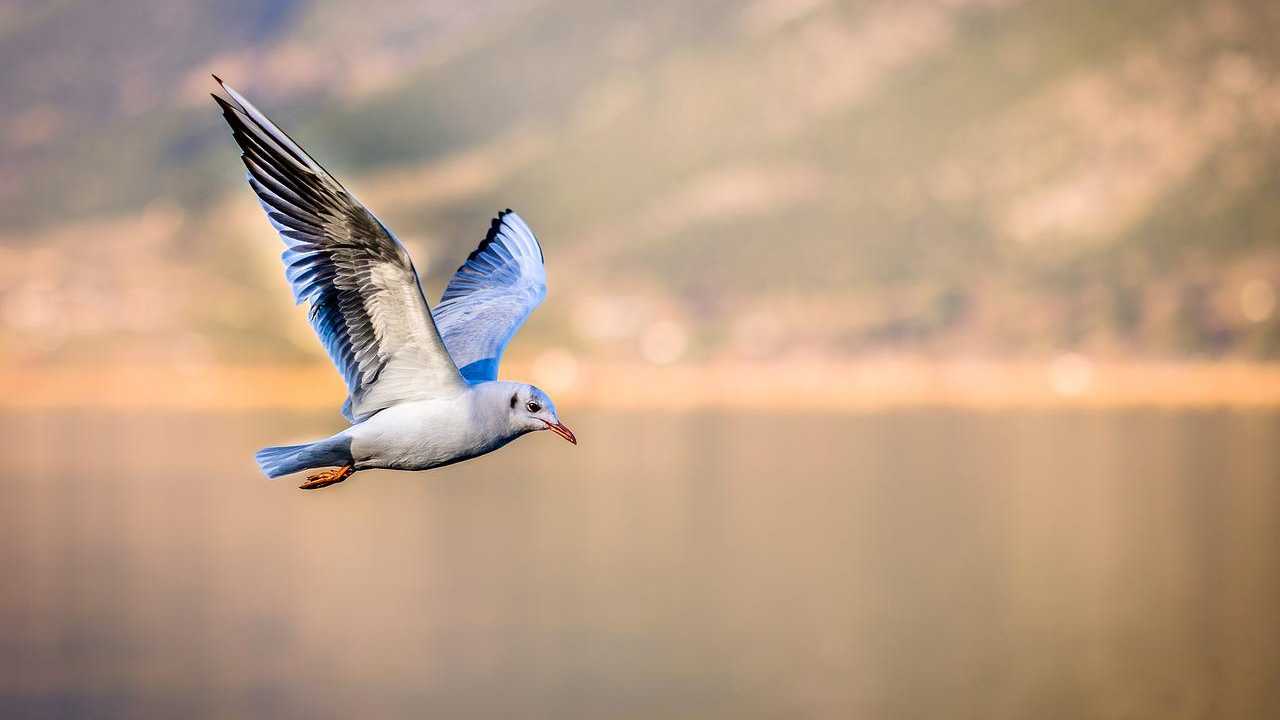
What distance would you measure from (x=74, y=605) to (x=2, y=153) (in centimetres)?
11632

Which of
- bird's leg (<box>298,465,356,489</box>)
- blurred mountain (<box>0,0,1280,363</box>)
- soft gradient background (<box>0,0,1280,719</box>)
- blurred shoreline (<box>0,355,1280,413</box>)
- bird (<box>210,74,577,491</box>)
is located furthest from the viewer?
blurred mountain (<box>0,0,1280,363</box>)

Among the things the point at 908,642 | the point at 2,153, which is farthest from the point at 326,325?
the point at 2,153

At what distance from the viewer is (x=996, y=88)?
16588cm

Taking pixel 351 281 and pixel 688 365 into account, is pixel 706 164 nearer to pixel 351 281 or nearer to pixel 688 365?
pixel 688 365

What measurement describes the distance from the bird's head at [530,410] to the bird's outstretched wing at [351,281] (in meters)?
0.37

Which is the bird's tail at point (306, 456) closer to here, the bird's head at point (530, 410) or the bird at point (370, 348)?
the bird at point (370, 348)

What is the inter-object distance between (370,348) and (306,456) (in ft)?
2.27

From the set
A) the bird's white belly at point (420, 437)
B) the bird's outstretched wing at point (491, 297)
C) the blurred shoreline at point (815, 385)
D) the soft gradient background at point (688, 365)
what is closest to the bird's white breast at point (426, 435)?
the bird's white belly at point (420, 437)

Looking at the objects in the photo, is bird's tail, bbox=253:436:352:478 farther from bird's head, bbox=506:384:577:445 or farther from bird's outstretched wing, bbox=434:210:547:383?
bird's outstretched wing, bbox=434:210:547:383

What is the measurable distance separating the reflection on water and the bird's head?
3032cm

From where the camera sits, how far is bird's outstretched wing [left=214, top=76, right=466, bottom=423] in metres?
8.99

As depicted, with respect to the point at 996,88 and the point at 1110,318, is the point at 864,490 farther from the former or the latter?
the point at 996,88

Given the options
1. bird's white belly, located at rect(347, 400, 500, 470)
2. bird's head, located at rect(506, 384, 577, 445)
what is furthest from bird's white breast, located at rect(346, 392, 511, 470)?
bird's head, located at rect(506, 384, 577, 445)

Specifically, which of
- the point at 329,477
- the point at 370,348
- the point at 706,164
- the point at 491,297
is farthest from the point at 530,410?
the point at 706,164
